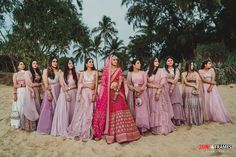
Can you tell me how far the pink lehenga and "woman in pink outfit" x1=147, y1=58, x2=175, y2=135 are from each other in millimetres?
546

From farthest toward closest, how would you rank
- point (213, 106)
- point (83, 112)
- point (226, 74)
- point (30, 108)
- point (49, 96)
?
point (226, 74)
point (213, 106)
point (30, 108)
point (49, 96)
point (83, 112)

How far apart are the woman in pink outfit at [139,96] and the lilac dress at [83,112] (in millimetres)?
835

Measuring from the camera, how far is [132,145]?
6.92m

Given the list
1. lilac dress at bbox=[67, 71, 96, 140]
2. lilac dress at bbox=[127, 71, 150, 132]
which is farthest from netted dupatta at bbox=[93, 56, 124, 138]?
lilac dress at bbox=[127, 71, 150, 132]

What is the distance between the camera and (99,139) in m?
7.20

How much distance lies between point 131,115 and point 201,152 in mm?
1521

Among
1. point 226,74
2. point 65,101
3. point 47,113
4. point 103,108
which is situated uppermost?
point 226,74

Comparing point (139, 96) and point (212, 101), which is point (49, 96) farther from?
point (212, 101)

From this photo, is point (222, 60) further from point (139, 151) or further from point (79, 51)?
point (79, 51)

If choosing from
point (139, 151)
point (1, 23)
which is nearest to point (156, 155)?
point (139, 151)

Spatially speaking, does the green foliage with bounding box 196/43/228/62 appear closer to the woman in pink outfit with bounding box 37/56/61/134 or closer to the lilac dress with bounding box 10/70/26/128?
the woman in pink outfit with bounding box 37/56/61/134

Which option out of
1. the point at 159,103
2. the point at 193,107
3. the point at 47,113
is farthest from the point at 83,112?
the point at 193,107

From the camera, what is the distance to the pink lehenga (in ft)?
22.9

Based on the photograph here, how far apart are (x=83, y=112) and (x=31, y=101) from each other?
4.35 feet
